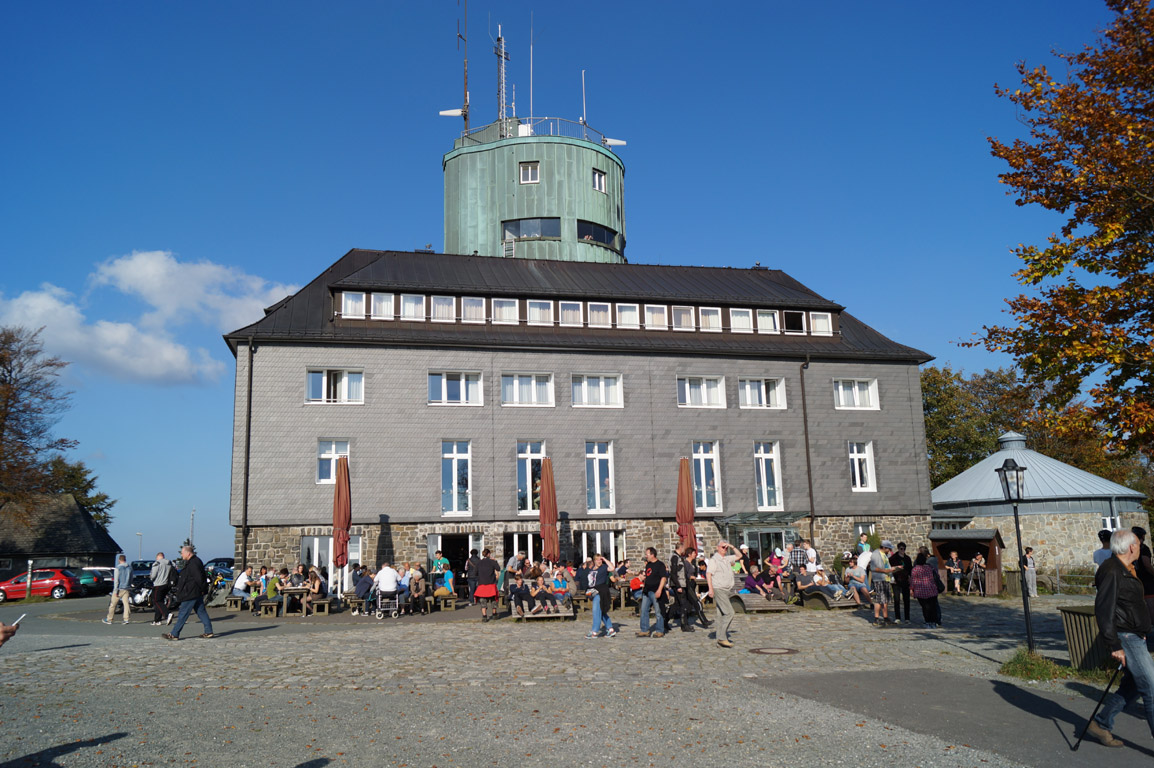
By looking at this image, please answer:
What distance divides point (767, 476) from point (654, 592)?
14990mm

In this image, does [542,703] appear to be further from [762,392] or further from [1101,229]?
[762,392]

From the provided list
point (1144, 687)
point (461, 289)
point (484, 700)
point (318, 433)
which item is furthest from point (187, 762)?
point (461, 289)

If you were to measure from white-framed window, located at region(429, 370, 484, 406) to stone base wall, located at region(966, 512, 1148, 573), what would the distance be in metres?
21.1

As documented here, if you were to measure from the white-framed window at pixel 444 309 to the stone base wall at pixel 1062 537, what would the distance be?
22.4m

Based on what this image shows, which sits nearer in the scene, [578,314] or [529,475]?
[529,475]

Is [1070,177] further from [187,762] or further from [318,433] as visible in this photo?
[318,433]

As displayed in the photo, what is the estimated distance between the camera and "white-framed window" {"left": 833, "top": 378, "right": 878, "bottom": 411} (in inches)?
1238

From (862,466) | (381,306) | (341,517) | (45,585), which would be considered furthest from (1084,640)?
(45,585)

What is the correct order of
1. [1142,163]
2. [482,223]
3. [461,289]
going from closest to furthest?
[1142,163]
[461,289]
[482,223]

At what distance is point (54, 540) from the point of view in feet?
144

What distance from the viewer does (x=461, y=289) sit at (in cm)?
2892

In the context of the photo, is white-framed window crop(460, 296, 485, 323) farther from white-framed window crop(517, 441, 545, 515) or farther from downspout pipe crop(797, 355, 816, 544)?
downspout pipe crop(797, 355, 816, 544)

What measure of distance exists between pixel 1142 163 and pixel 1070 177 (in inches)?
39.6

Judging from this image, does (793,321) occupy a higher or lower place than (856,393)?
higher
